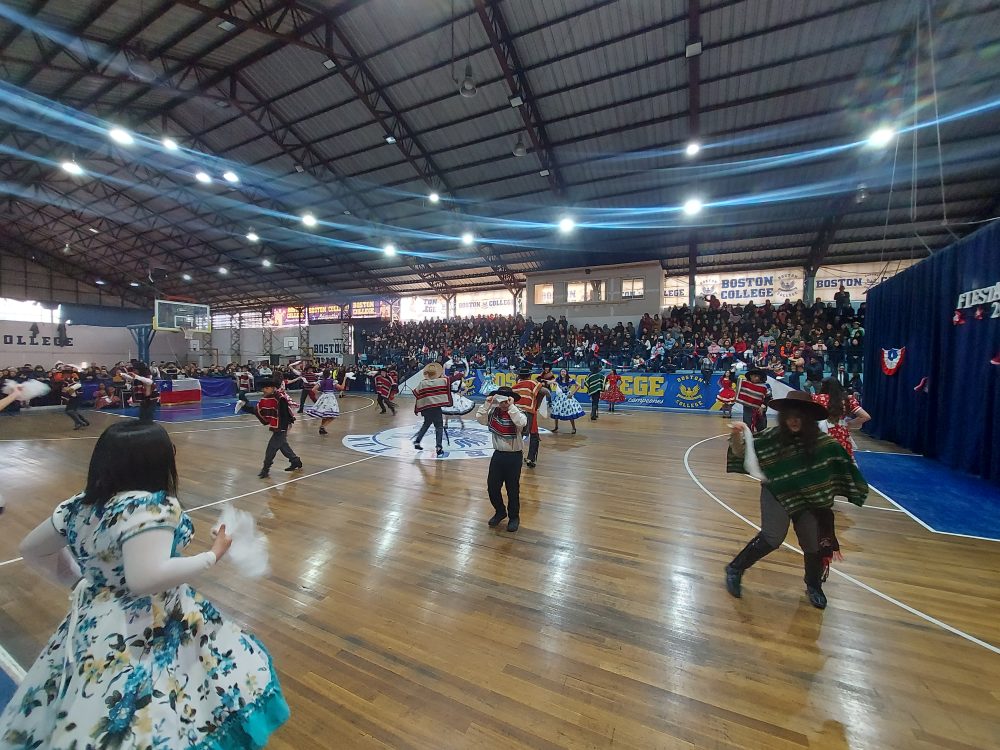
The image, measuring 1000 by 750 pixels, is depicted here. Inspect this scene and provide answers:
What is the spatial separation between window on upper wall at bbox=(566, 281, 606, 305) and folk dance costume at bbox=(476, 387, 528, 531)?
19.7m

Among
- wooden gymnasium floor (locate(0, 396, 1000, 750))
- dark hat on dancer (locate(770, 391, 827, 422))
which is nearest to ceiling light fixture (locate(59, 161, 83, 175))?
wooden gymnasium floor (locate(0, 396, 1000, 750))

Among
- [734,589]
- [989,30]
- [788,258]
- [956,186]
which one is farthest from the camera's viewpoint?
[788,258]

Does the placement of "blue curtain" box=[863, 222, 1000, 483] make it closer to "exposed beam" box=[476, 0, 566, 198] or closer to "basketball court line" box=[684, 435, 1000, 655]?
"basketball court line" box=[684, 435, 1000, 655]

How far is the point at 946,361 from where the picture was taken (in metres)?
6.74

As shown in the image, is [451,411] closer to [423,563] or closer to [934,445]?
[423,563]

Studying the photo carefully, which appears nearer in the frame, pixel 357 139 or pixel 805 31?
pixel 805 31

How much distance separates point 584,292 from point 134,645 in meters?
23.3

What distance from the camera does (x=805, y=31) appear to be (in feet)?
33.0

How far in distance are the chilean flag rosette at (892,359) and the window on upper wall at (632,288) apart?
1332 cm

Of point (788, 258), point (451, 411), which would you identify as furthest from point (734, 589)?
point (788, 258)

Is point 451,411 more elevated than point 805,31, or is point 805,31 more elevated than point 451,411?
point 805,31

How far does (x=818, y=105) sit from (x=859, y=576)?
14149 mm

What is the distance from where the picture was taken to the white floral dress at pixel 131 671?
113 centimetres

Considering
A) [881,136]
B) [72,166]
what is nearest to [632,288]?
[881,136]
